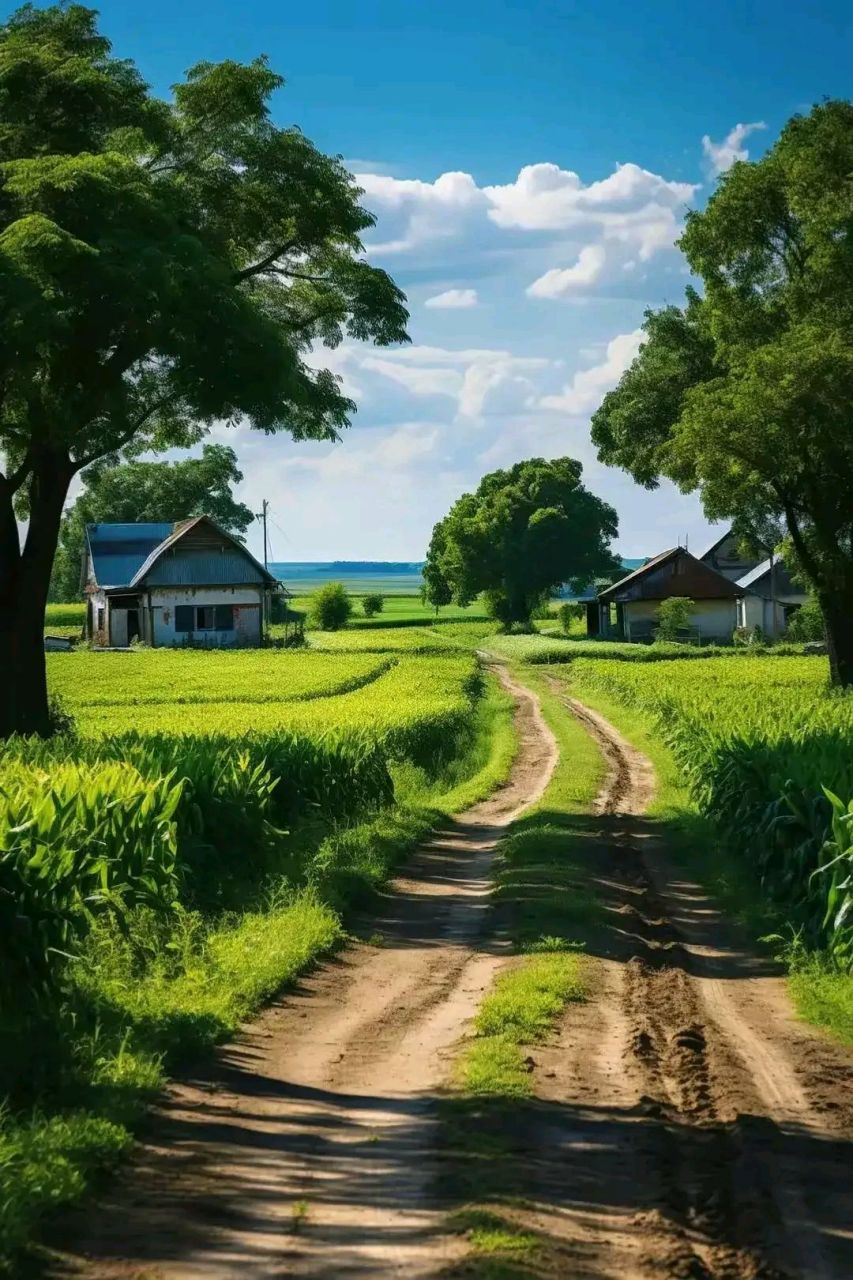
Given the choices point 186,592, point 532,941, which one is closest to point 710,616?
point 186,592

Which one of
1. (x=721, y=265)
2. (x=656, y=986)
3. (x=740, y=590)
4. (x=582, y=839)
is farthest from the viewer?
(x=740, y=590)

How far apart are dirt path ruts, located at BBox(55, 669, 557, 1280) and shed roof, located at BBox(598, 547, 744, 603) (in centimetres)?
7427

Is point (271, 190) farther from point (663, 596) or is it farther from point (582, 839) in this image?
point (663, 596)

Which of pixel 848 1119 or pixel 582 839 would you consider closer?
pixel 848 1119

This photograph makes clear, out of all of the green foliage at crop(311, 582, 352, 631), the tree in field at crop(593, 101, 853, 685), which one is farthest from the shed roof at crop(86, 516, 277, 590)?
the tree in field at crop(593, 101, 853, 685)

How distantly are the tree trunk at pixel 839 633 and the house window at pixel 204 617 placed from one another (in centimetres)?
4433

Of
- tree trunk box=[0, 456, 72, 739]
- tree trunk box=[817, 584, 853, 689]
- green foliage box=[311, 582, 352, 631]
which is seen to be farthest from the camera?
green foliage box=[311, 582, 352, 631]

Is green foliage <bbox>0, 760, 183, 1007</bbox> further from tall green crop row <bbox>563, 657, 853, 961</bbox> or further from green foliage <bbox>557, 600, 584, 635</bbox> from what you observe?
green foliage <bbox>557, 600, 584, 635</bbox>

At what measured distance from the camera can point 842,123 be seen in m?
38.9

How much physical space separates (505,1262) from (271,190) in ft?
80.8

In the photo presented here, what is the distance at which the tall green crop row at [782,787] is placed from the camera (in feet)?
41.9

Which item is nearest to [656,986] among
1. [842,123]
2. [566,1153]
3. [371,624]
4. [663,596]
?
[566,1153]

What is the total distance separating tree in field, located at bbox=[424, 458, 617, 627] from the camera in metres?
103

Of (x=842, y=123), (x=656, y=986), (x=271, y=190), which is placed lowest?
(x=656, y=986)
